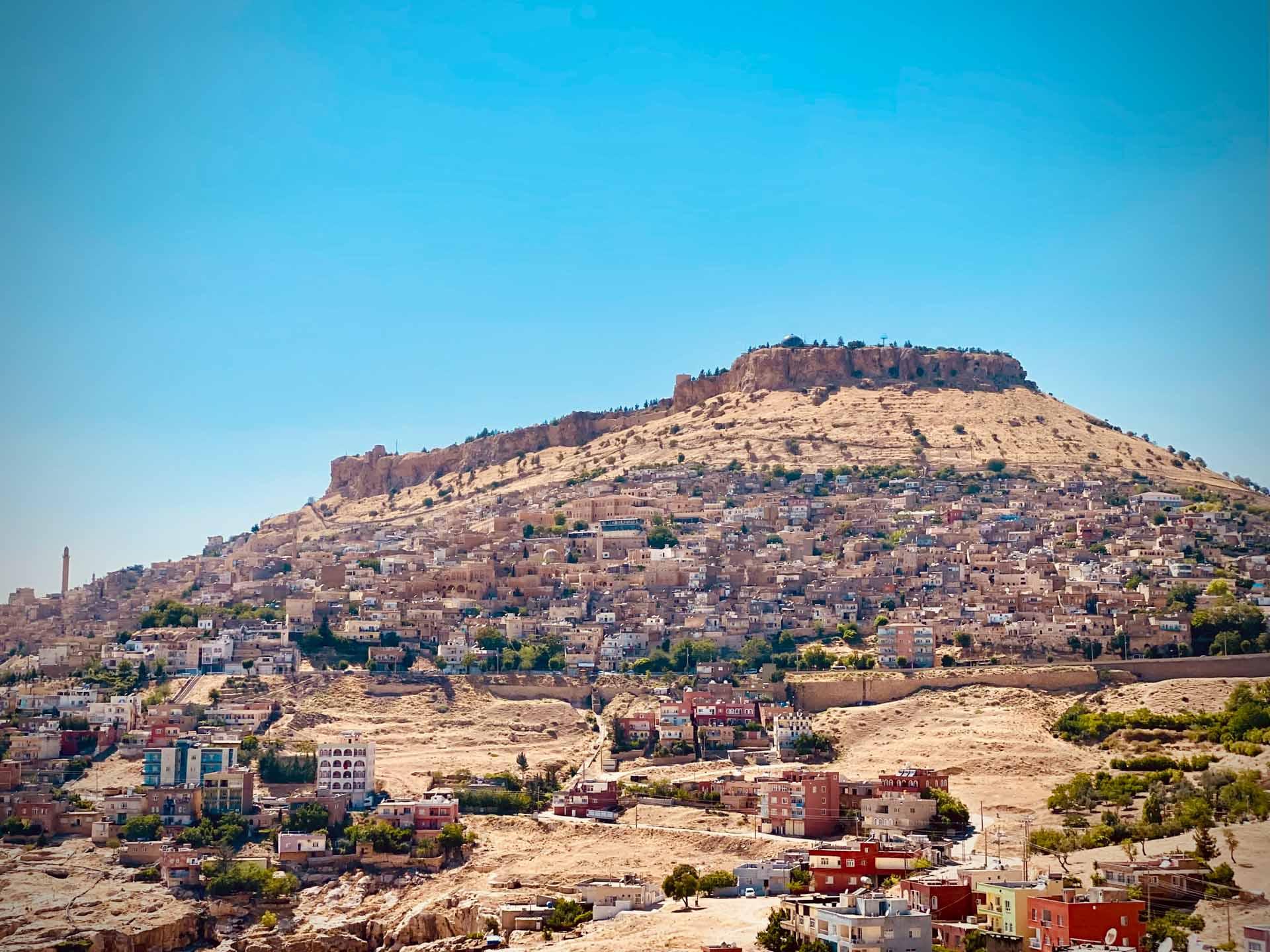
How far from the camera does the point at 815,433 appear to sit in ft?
275

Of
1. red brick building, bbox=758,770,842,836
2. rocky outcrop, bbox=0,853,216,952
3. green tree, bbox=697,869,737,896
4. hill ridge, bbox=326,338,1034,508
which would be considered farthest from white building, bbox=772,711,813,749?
hill ridge, bbox=326,338,1034,508

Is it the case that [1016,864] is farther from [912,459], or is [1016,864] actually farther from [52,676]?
[912,459]

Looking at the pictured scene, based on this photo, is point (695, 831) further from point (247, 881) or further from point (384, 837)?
point (247, 881)

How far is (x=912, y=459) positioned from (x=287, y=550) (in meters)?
24.0

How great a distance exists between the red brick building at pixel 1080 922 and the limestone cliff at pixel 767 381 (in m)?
62.0

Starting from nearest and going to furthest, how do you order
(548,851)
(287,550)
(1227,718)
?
(548,851) < (1227,718) < (287,550)

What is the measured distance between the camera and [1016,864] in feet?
110

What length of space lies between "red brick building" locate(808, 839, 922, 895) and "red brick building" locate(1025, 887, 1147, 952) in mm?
5583

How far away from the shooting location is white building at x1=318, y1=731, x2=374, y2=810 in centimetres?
4288

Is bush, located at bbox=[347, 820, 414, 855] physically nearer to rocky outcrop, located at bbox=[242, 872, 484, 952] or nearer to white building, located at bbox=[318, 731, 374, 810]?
rocky outcrop, located at bbox=[242, 872, 484, 952]

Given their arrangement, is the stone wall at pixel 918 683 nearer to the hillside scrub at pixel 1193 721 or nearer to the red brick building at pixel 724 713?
the red brick building at pixel 724 713

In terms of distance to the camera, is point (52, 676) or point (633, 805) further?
point (52, 676)

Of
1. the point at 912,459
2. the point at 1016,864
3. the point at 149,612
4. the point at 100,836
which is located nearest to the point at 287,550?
the point at 149,612

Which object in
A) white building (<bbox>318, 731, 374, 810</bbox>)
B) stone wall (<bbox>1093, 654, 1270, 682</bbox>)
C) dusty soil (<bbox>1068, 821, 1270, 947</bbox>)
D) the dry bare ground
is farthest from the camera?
the dry bare ground
